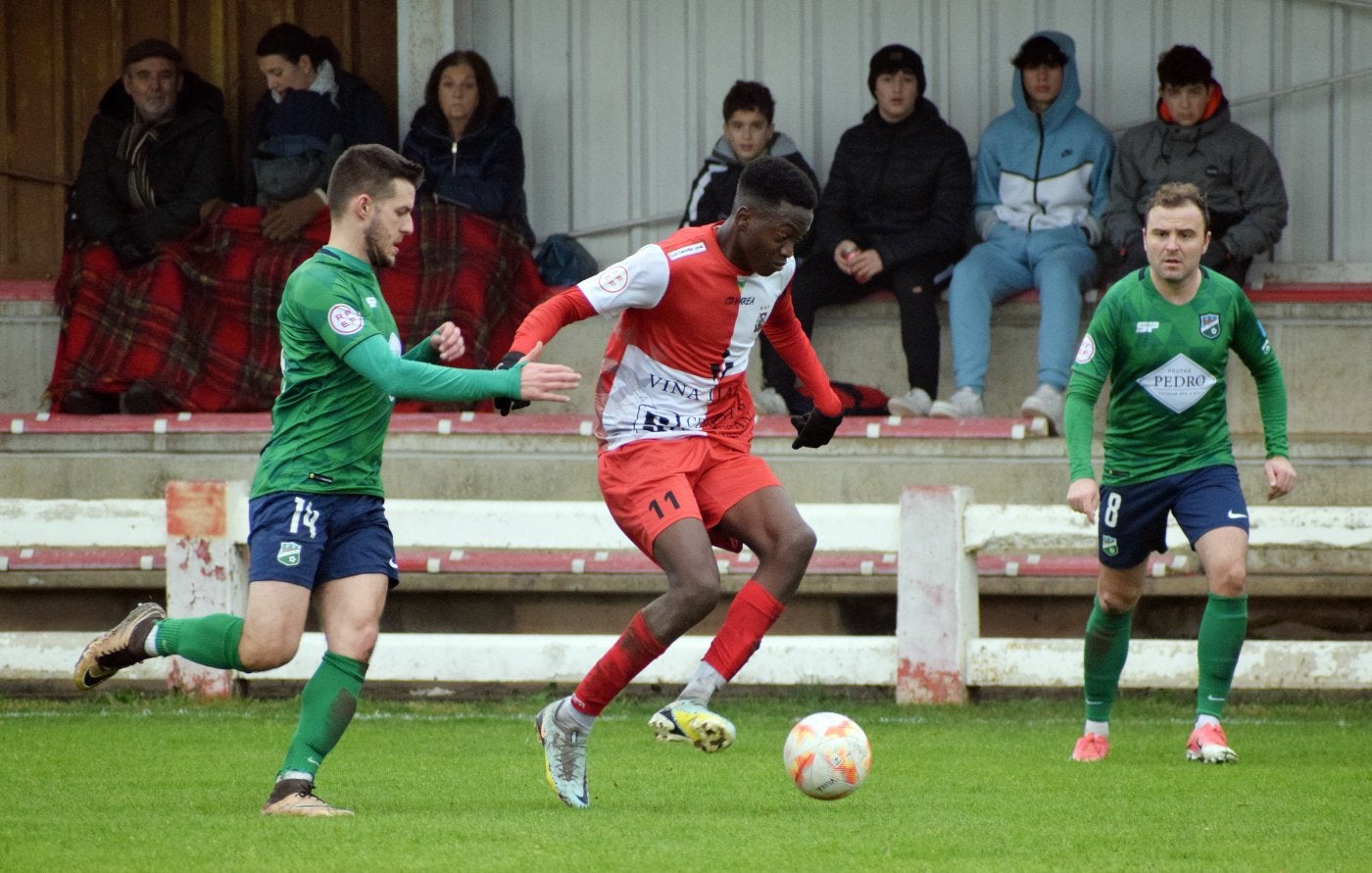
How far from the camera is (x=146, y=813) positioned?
554cm

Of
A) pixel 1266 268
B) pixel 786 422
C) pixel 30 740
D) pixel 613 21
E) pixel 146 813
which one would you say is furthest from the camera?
pixel 613 21

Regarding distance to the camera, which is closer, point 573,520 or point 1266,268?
point 573,520

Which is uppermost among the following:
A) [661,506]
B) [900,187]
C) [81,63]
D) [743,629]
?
[81,63]

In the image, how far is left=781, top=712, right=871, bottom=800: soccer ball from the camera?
5492 mm

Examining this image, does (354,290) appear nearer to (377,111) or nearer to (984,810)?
(984,810)

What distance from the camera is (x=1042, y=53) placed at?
1067 centimetres

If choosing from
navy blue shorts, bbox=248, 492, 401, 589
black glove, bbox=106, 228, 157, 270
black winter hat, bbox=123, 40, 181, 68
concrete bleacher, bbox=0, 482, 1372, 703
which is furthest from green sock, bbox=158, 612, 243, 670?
black winter hat, bbox=123, 40, 181, 68

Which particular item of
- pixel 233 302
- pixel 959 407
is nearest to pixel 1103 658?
pixel 959 407

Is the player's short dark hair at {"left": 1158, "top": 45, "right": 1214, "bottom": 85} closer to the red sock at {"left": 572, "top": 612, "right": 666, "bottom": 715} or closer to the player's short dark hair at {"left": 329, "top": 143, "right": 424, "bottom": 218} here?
the red sock at {"left": 572, "top": 612, "right": 666, "bottom": 715}

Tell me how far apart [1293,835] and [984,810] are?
2.96 feet

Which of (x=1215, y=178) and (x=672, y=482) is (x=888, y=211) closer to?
(x=1215, y=178)

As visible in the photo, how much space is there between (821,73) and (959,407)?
9.09 ft

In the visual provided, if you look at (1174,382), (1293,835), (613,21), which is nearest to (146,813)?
(1293,835)

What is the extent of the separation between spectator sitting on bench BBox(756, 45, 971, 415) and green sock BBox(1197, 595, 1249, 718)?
3769mm
